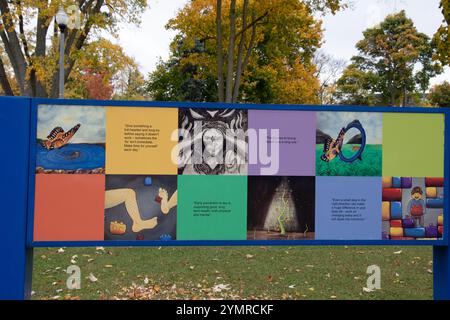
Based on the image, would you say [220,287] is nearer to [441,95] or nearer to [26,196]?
[26,196]

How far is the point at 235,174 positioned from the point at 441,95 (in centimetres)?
4969

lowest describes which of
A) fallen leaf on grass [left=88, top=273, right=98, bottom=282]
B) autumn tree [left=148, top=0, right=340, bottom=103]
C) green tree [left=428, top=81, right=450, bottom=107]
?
fallen leaf on grass [left=88, top=273, right=98, bottom=282]

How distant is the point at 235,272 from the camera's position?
7.23m

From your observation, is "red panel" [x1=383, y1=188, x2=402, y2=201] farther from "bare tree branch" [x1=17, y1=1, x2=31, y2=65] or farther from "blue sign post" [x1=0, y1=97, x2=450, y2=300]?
"bare tree branch" [x1=17, y1=1, x2=31, y2=65]

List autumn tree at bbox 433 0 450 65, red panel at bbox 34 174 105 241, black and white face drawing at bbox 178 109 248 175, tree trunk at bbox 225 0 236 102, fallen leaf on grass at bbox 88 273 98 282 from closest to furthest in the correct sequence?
red panel at bbox 34 174 105 241 → black and white face drawing at bbox 178 109 248 175 → fallen leaf on grass at bbox 88 273 98 282 → autumn tree at bbox 433 0 450 65 → tree trunk at bbox 225 0 236 102

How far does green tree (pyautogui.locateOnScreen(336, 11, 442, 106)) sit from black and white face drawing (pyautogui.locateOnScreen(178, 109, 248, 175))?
146ft

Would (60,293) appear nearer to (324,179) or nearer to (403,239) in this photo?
(324,179)

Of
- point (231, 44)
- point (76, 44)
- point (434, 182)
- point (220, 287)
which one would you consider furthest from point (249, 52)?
point (434, 182)

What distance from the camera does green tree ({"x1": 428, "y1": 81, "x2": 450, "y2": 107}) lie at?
48438 millimetres

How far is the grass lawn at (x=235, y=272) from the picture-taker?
620 cm

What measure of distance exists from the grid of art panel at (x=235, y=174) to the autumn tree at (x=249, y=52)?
35.5ft

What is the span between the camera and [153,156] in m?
4.59

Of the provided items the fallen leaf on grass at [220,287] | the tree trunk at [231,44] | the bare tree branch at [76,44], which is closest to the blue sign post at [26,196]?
the fallen leaf on grass at [220,287]

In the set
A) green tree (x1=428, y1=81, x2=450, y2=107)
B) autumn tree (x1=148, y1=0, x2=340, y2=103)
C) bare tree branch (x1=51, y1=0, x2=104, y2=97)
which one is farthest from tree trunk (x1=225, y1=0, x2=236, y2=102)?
green tree (x1=428, y1=81, x2=450, y2=107)
